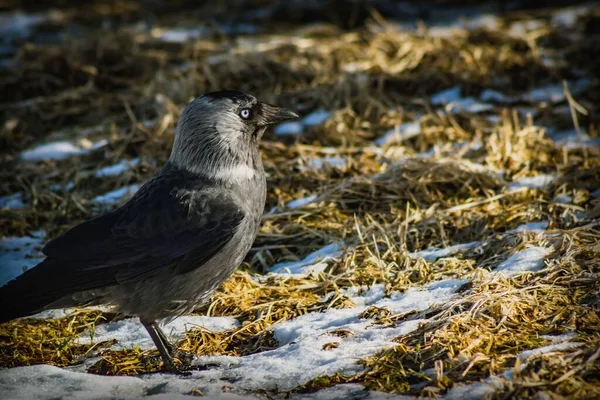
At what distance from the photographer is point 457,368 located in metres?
3.23

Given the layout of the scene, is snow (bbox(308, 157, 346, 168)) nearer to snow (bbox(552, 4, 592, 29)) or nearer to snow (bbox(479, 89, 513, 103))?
snow (bbox(479, 89, 513, 103))

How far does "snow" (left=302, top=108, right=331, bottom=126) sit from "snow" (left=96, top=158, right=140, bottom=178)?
1779 millimetres

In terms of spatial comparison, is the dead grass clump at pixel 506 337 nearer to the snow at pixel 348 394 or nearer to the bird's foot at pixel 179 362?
the snow at pixel 348 394

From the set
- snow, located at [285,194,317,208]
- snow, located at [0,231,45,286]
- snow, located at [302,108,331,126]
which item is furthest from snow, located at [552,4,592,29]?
snow, located at [0,231,45,286]

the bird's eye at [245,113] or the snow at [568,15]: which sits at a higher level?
the snow at [568,15]

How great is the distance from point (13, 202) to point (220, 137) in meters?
2.71

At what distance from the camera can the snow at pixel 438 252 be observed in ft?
15.4

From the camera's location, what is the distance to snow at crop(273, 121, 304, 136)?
22.7ft

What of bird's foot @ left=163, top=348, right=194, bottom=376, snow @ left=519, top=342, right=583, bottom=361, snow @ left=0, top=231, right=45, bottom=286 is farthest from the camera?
snow @ left=0, top=231, right=45, bottom=286

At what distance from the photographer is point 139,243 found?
4066mm

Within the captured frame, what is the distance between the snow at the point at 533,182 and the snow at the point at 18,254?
149 inches

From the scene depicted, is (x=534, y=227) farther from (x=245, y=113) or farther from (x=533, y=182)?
(x=245, y=113)

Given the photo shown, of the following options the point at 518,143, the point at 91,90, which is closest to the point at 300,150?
the point at 518,143

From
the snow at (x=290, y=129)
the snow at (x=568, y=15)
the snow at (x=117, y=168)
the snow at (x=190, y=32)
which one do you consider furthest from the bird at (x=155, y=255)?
the snow at (x=568, y=15)
